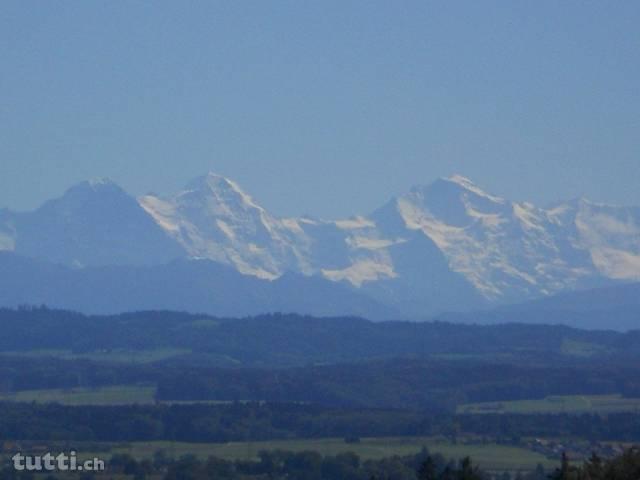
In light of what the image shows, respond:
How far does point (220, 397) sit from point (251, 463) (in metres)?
38.5

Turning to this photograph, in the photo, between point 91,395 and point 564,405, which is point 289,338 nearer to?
point 91,395

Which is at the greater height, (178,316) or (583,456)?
(178,316)

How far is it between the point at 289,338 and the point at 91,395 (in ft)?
175

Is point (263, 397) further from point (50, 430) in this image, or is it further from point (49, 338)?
point (49, 338)

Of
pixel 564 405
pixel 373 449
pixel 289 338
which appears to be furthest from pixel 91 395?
pixel 289 338

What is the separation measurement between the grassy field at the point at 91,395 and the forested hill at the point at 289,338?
92.5ft

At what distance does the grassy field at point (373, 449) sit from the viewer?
183 feet

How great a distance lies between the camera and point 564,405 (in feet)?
276

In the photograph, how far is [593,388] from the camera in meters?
91.9

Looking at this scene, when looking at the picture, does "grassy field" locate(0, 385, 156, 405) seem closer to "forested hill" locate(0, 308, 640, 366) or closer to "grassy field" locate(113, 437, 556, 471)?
"grassy field" locate(113, 437, 556, 471)

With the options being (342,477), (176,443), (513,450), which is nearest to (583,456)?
(513,450)

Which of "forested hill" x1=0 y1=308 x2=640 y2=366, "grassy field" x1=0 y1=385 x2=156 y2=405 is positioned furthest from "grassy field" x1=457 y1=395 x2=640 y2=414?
"forested hill" x1=0 y1=308 x2=640 y2=366

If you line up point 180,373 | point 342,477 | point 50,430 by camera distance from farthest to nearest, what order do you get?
point 180,373, point 50,430, point 342,477

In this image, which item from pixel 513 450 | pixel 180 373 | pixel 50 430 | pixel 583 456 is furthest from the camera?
pixel 180 373
